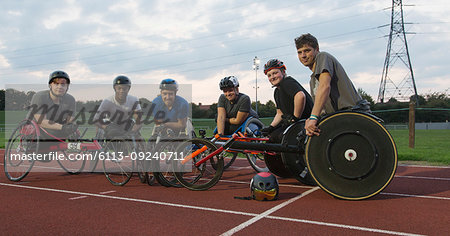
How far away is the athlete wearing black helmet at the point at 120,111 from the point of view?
6680 millimetres

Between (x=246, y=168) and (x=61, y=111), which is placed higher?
(x=61, y=111)

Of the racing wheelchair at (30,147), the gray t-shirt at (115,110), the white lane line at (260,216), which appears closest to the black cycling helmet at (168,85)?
the gray t-shirt at (115,110)

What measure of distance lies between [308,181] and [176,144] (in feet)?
7.73

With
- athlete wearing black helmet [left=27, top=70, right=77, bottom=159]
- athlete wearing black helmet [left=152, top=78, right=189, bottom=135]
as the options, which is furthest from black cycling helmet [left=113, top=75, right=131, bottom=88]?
athlete wearing black helmet [left=27, top=70, right=77, bottom=159]

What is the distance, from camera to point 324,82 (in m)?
5.01

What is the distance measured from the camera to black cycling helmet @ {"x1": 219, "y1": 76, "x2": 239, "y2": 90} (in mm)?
7645

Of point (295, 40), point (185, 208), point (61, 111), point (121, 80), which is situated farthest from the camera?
point (61, 111)

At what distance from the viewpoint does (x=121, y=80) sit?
6824 millimetres

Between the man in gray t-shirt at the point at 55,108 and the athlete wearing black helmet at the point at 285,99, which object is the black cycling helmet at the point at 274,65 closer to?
the athlete wearing black helmet at the point at 285,99

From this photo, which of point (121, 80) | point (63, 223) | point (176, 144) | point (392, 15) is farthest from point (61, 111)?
point (392, 15)

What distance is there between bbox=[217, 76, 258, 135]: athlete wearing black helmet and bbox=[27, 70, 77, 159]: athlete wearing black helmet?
3.11 m

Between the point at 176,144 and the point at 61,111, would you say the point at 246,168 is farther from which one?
the point at 61,111

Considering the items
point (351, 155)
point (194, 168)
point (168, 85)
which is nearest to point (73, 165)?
point (168, 85)

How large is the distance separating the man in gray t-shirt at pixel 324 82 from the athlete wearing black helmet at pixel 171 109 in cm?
236
